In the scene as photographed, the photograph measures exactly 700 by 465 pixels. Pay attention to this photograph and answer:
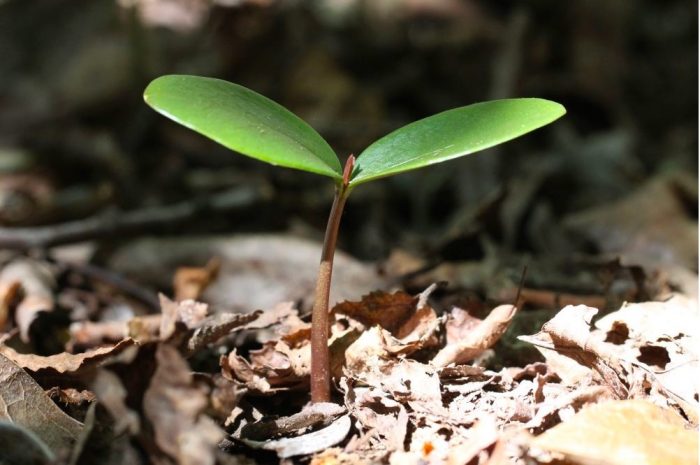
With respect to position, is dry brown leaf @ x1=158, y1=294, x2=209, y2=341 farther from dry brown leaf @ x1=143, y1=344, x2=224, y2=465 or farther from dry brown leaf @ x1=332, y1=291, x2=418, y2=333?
dry brown leaf @ x1=143, y1=344, x2=224, y2=465

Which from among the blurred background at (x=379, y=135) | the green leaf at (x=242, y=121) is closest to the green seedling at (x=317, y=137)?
the green leaf at (x=242, y=121)

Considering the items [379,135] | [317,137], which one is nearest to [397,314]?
[317,137]

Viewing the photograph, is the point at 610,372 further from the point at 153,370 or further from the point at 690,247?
the point at 690,247

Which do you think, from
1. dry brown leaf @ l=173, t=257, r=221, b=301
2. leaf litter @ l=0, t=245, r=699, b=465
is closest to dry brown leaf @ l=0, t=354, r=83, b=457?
leaf litter @ l=0, t=245, r=699, b=465

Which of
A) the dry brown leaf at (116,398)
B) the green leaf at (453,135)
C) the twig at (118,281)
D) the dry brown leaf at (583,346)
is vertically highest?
the green leaf at (453,135)

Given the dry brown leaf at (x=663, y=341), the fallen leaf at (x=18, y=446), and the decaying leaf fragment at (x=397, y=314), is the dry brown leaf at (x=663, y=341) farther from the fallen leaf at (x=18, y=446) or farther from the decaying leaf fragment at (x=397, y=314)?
the fallen leaf at (x=18, y=446)

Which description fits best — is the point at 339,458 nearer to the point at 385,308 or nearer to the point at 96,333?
the point at 385,308
